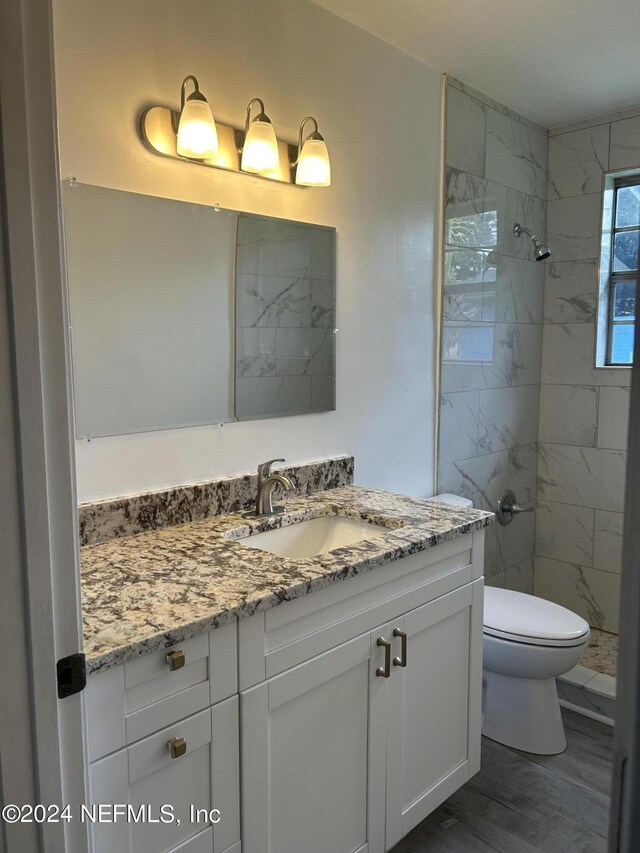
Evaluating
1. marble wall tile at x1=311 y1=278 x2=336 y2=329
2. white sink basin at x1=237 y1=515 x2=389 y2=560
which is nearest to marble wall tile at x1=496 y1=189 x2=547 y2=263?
marble wall tile at x1=311 y1=278 x2=336 y2=329

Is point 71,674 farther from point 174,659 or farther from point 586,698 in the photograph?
point 586,698

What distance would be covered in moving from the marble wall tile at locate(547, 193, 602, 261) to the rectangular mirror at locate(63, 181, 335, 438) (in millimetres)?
1575

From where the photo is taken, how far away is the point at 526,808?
79.5 inches

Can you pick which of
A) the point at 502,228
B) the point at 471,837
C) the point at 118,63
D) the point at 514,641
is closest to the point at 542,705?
the point at 514,641

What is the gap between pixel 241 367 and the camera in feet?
6.29

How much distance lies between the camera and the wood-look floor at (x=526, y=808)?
6.13ft

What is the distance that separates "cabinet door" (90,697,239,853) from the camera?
3.59ft

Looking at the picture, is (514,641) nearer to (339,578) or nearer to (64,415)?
(339,578)

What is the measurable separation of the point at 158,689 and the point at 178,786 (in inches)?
7.7

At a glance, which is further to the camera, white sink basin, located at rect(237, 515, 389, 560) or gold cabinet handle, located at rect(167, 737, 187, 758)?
white sink basin, located at rect(237, 515, 389, 560)

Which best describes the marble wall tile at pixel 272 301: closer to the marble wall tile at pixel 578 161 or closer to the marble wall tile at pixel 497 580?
the marble wall tile at pixel 497 580

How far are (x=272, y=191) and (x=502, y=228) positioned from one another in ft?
4.44

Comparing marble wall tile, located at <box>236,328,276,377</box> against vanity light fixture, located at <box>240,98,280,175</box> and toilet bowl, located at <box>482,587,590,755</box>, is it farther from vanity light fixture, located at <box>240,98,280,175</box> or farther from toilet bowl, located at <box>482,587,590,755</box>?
toilet bowl, located at <box>482,587,590,755</box>

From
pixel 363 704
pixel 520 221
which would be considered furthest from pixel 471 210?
pixel 363 704
